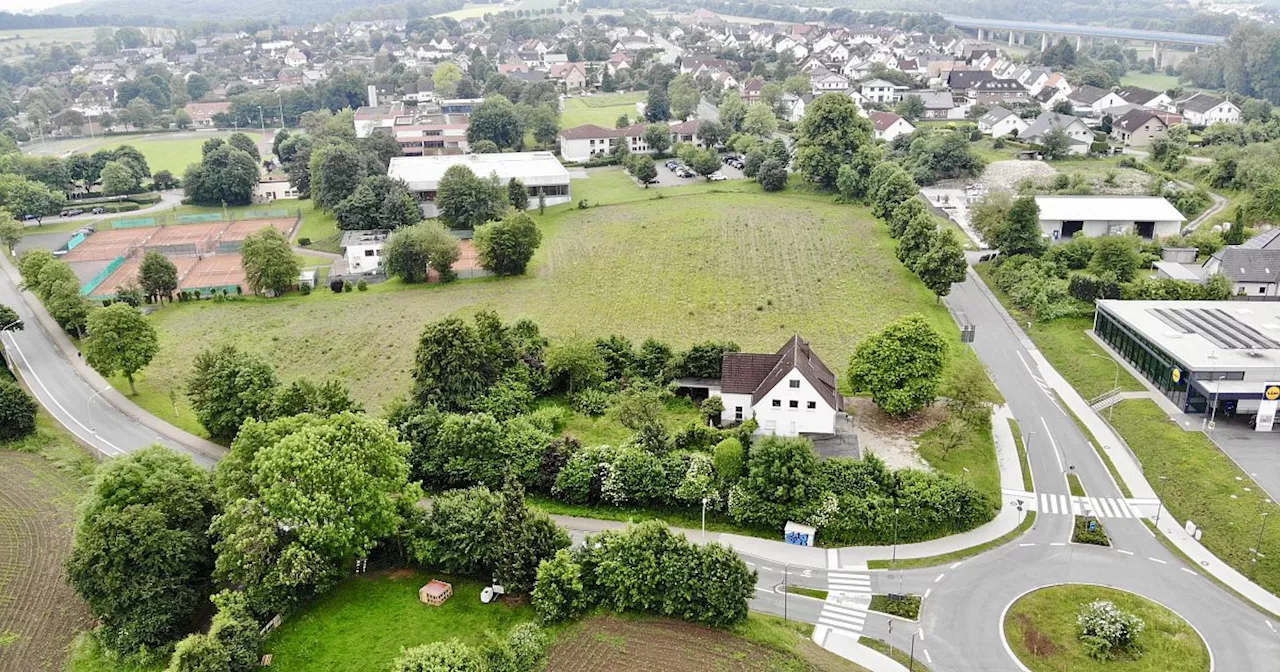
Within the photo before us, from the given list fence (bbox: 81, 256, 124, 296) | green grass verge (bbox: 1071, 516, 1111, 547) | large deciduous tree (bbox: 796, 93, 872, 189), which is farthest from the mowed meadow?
green grass verge (bbox: 1071, 516, 1111, 547)

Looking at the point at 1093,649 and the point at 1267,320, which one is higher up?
the point at 1267,320

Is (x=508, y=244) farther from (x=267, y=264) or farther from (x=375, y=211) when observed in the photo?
(x=267, y=264)

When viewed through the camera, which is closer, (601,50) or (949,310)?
(949,310)

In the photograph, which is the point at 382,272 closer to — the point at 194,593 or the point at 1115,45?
the point at 194,593

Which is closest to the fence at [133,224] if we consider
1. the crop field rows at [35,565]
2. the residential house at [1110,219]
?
the crop field rows at [35,565]

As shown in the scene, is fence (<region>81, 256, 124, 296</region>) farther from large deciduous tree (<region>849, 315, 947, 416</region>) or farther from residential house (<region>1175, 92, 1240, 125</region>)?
residential house (<region>1175, 92, 1240, 125</region>)

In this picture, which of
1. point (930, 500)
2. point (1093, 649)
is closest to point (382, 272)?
point (930, 500)

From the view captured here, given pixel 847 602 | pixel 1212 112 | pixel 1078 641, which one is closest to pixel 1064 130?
pixel 1212 112
